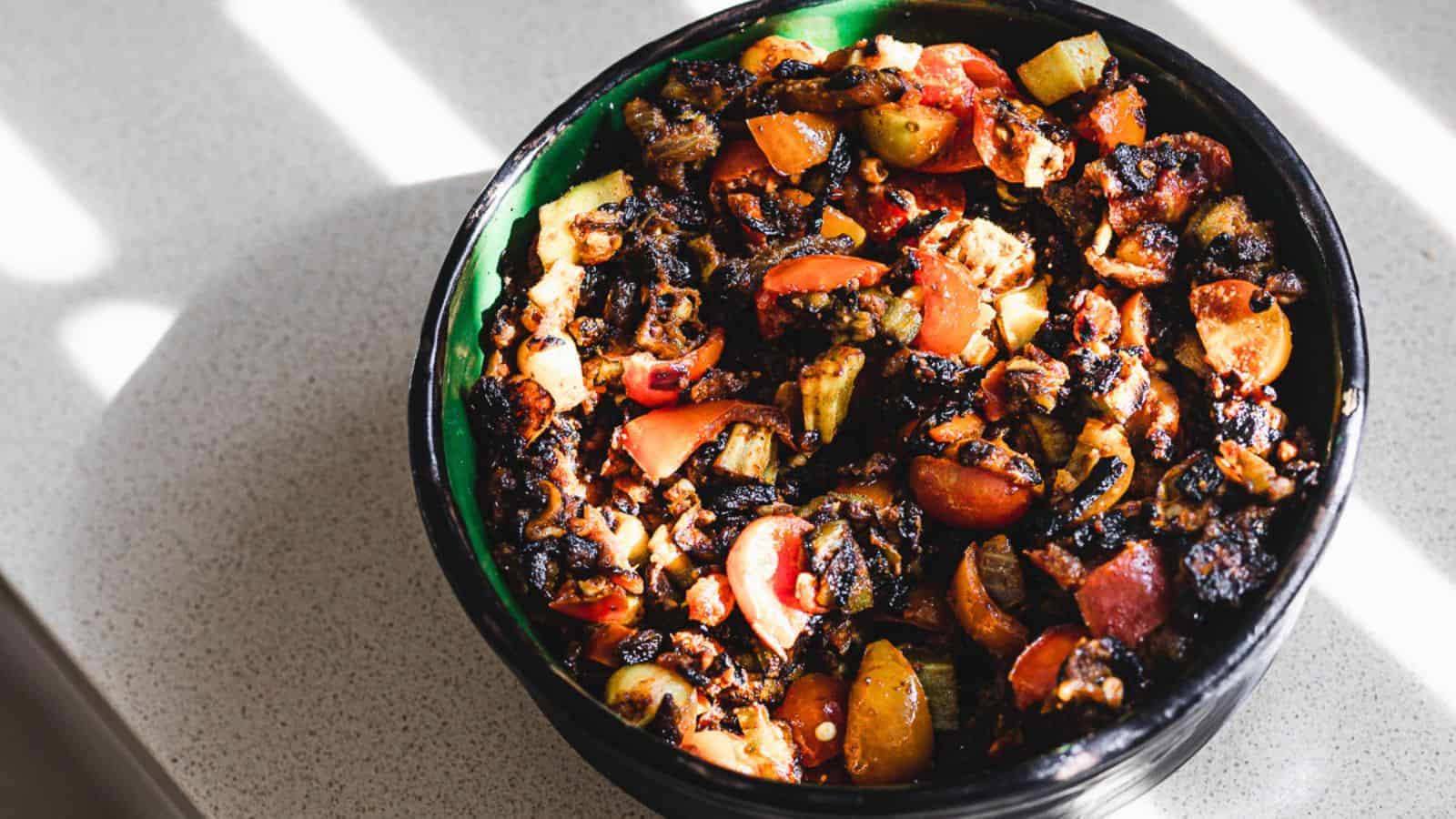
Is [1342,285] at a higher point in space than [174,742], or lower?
higher

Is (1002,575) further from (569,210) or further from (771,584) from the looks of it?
(569,210)

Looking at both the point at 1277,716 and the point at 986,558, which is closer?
the point at 986,558

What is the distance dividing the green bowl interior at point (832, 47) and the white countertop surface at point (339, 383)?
0.37 metres

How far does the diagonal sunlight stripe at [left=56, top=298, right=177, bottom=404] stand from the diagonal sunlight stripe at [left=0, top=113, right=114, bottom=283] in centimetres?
8

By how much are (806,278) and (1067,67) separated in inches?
13.9

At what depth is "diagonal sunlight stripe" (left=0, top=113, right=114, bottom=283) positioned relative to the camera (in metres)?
1.92

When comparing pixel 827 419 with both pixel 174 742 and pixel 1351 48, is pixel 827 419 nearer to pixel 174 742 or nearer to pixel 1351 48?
pixel 174 742

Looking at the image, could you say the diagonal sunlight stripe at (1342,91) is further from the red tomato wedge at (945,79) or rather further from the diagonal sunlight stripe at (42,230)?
the diagonal sunlight stripe at (42,230)

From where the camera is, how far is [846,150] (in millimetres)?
1430

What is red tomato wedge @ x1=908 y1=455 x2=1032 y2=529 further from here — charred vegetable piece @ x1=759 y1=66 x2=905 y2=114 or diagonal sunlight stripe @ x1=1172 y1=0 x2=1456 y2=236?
diagonal sunlight stripe @ x1=1172 y1=0 x2=1456 y2=236

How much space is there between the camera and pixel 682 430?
1324mm

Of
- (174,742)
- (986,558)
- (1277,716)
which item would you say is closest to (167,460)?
(174,742)

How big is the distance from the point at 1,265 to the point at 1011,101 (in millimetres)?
1426

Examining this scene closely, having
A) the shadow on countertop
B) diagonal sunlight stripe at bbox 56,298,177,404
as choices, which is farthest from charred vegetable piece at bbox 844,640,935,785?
diagonal sunlight stripe at bbox 56,298,177,404
